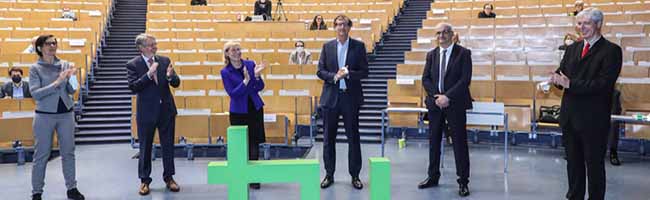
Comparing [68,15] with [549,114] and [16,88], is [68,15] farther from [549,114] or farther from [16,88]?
[549,114]

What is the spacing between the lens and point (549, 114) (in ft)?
21.1

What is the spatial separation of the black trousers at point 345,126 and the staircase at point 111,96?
4019 mm

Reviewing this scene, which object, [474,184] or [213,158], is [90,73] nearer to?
[213,158]

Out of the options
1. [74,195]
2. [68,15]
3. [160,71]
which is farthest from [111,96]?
[160,71]

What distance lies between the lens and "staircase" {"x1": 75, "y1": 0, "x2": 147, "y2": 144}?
7.64m

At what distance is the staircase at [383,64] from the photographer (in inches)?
299

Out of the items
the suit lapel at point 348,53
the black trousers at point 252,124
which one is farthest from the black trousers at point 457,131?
the black trousers at point 252,124

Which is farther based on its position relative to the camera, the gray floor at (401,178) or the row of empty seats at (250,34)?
the row of empty seats at (250,34)

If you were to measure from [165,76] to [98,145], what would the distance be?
11.5 ft

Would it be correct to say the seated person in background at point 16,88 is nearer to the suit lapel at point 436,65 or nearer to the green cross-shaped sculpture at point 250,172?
the suit lapel at point 436,65

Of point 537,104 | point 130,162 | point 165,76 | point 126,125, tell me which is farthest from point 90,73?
point 537,104

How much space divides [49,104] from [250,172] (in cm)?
256

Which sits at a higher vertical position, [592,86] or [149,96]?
[592,86]

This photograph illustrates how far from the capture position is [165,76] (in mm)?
4336
